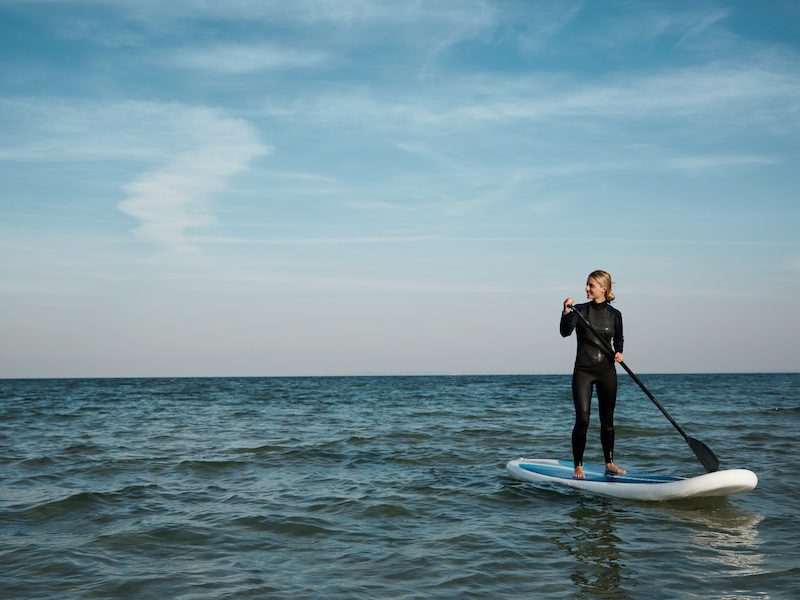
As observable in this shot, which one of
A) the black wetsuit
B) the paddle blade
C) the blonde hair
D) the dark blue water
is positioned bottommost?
the dark blue water

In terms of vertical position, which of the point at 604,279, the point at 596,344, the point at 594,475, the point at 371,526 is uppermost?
the point at 604,279

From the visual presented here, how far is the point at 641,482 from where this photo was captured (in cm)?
784

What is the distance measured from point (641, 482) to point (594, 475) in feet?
2.55

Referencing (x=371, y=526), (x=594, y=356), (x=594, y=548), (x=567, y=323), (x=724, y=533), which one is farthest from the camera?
(x=594, y=356)

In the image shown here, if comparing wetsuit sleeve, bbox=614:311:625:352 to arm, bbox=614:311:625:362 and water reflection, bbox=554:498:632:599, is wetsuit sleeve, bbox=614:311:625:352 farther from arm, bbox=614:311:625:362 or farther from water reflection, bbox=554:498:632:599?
water reflection, bbox=554:498:632:599

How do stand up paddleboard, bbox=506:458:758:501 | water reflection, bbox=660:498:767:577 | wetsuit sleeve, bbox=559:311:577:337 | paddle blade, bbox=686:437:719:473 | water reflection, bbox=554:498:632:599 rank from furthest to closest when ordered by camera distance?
1. wetsuit sleeve, bbox=559:311:577:337
2. paddle blade, bbox=686:437:719:473
3. stand up paddleboard, bbox=506:458:758:501
4. water reflection, bbox=660:498:767:577
5. water reflection, bbox=554:498:632:599

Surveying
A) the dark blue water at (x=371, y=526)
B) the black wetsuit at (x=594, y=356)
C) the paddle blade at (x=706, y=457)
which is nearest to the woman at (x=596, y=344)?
the black wetsuit at (x=594, y=356)

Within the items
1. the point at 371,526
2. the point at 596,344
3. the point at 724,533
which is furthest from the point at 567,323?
the point at 371,526

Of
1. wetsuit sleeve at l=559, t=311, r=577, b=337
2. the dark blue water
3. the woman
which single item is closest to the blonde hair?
the woman

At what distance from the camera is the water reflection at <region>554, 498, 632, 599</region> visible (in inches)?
188

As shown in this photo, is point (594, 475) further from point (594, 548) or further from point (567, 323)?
point (594, 548)

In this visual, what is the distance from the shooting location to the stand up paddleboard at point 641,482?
285 inches

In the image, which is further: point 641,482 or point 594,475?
point 594,475

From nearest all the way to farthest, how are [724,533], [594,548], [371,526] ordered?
[594,548] < [724,533] < [371,526]
